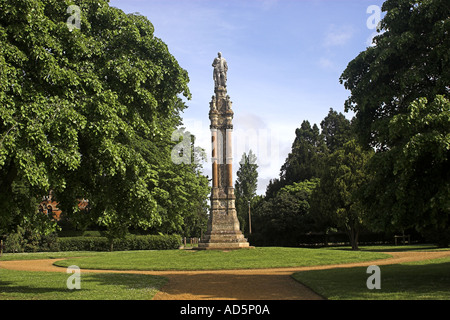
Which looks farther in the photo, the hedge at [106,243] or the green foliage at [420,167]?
the hedge at [106,243]

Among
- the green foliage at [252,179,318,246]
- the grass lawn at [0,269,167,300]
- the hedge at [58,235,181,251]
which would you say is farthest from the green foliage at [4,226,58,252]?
the grass lawn at [0,269,167,300]

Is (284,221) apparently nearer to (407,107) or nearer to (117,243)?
(117,243)

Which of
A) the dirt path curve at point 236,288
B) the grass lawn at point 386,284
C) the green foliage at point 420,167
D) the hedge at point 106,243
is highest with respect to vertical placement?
the green foliage at point 420,167

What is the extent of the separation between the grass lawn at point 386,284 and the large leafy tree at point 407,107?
188cm

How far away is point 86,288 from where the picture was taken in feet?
46.5

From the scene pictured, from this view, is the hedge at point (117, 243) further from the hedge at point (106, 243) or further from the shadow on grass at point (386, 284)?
the shadow on grass at point (386, 284)

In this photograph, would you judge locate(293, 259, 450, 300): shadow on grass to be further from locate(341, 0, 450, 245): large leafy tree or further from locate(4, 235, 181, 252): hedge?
locate(4, 235, 181, 252): hedge

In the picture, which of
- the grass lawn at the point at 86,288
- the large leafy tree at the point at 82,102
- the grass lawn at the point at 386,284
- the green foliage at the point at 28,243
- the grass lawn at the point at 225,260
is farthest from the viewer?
the green foliage at the point at 28,243

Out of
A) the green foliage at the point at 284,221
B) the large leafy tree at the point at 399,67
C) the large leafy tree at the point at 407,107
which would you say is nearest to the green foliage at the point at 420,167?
the large leafy tree at the point at 407,107

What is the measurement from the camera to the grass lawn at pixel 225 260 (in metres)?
22.9

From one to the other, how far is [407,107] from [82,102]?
9976 mm
